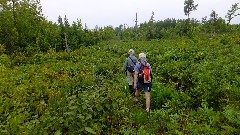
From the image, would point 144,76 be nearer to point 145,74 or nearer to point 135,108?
point 145,74

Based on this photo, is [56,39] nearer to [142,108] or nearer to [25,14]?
[25,14]

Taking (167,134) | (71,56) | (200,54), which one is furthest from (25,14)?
(167,134)

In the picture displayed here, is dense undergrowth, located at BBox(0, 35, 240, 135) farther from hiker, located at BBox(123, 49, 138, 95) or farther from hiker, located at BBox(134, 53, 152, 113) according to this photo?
hiker, located at BBox(123, 49, 138, 95)

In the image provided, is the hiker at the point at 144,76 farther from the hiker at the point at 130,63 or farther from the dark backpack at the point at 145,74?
the hiker at the point at 130,63

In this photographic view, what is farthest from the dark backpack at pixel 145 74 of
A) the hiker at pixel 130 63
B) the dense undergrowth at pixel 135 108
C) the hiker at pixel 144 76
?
the hiker at pixel 130 63

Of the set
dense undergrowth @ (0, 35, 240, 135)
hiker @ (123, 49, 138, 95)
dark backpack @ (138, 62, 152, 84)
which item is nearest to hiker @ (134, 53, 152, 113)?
dark backpack @ (138, 62, 152, 84)

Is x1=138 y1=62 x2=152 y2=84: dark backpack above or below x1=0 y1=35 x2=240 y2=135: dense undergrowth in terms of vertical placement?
above

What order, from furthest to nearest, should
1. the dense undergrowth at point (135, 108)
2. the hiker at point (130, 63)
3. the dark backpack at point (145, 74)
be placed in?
the hiker at point (130, 63)
the dark backpack at point (145, 74)
the dense undergrowth at point (135, 108)

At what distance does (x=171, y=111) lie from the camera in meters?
9.70

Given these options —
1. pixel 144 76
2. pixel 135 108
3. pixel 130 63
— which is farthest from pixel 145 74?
pixel 130 63

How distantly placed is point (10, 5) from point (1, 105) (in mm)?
31937

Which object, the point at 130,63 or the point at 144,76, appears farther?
the point at 130,63

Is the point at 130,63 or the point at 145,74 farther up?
the point at 130,63

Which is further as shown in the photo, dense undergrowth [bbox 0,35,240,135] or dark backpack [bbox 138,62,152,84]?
dark backpack [bbox 138,62,152,84]
